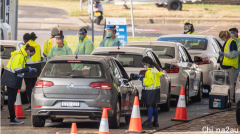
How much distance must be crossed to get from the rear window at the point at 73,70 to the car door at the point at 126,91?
0.70 meters

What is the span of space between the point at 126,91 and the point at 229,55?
4.77 m

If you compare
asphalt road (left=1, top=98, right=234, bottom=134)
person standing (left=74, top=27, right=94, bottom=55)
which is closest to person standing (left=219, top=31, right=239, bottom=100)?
asphalt road (left=1, top=98, right=234, bottom=134)

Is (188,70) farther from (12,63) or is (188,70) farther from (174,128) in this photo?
(12,63)

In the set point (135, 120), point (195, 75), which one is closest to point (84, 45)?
point (195, 75)

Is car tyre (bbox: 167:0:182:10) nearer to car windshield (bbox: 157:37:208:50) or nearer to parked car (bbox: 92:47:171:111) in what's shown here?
car windshield (bbox: 157:37:208:50)

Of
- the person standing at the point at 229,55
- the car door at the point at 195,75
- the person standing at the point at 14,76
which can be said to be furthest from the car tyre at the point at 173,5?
the person standing at the point at 14,76

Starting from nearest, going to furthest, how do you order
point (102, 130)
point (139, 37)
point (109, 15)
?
point (102, 130) < point (139, 37) < point (109, 15)

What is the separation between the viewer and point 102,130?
8578mm

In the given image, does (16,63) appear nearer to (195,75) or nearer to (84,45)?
(84,45)

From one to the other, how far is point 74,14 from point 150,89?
28023 mm

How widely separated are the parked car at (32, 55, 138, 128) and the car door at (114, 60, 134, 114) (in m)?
0.33

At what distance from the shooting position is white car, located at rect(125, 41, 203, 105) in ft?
45.7

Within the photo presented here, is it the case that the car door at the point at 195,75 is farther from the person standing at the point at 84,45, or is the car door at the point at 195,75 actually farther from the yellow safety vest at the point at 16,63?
the yellow safety vest at the point at 16,63

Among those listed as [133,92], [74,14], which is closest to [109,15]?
[74,14]
